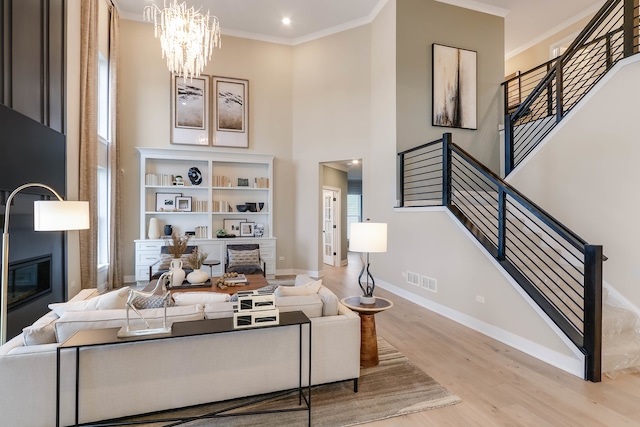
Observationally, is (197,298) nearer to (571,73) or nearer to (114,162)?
(114,162)

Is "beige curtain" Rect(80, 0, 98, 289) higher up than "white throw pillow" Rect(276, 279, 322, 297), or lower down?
higher up

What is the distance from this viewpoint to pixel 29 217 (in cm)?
324

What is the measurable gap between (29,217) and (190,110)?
4033 millimetres

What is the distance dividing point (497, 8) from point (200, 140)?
256 inches

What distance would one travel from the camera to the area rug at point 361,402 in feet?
7.05

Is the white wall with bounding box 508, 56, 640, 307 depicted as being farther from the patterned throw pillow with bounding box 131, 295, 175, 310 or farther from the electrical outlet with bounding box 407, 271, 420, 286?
the patterned throw pillow with bounding box 131, 295, 175, 310

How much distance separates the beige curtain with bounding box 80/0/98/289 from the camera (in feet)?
14.6

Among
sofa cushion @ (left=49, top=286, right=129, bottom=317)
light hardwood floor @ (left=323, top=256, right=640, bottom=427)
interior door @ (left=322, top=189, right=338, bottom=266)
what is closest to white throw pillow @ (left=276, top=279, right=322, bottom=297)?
light hardwood floor @ (left=323, top=256, right=640, bottom=427)

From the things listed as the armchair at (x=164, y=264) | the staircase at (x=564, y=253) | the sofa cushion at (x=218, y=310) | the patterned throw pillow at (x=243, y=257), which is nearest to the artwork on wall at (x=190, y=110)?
the armchair at (x=164, y=264)

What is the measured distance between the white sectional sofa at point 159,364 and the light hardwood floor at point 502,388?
26.8 inches

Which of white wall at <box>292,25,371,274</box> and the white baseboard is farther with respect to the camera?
white wall at <box>292,25,371,274</box>

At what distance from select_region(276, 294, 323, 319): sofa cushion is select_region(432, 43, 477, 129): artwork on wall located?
4596 mm

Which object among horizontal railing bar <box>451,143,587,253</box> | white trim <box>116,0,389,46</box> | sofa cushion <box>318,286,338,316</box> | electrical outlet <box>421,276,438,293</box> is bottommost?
electrical outlet <box>421,276,438,293</box>

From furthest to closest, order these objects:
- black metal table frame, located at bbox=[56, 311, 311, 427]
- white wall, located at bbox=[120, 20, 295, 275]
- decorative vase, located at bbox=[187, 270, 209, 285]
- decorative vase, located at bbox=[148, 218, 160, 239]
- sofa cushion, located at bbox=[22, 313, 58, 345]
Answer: white wall, located at bbox=[120, 20, 295, 275]
decorative vase, located at bbox=[148, 218, 160, 239]
decorative vase, located at bbox=[187, 270, 209, 285]
sofa cushion, located at bbox=[22, 313, 58, 345]
black metal table frame, located at bbox=[56, 311, 311, 427]
